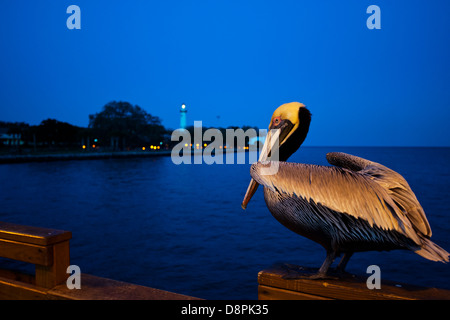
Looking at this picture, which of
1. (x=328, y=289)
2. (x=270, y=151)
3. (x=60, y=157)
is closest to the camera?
(x=328, y=289)

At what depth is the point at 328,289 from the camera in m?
1.66

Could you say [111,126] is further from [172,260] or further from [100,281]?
[100,281]

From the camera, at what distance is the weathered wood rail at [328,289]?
1573 mm

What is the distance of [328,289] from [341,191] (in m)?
0.51

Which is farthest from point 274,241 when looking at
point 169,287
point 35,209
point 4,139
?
point 4,139

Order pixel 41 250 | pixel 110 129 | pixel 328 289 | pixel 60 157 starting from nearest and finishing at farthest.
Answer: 1. pixel 328 289
2. pixel 41 250
3. pixel 60 157
4. pixel 110 129

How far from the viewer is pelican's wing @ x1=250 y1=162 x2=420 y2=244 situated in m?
1.77

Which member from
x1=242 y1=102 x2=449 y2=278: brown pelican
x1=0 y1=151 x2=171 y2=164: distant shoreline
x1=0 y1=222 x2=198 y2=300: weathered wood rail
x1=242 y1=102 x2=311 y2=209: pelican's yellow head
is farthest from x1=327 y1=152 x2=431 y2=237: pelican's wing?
x1=0 y1=151 x2=171 y2=164: distant shoreline

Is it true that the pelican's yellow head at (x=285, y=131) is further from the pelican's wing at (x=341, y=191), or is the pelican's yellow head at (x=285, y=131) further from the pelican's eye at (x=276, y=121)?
the pelican's wing at (x=341, y=191)

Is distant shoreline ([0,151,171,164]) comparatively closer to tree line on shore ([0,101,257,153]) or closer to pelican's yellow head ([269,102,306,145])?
tree line on shore ([0,101,257,153])

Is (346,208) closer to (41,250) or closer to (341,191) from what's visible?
(341,191)

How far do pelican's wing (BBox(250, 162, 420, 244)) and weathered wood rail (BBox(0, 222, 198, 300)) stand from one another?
94 cm
